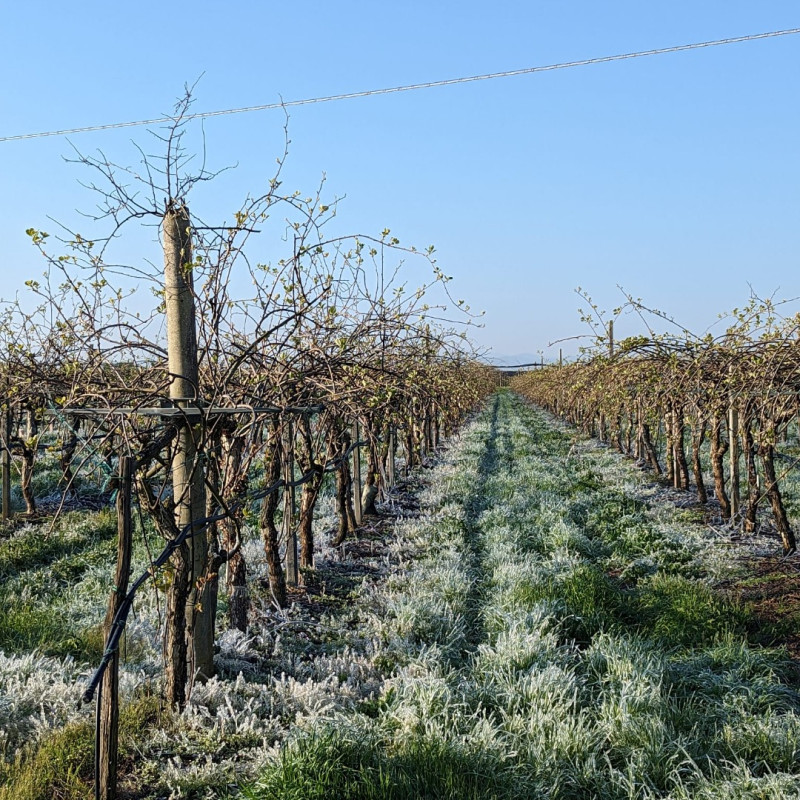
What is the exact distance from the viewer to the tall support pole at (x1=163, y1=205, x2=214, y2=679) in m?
3.83

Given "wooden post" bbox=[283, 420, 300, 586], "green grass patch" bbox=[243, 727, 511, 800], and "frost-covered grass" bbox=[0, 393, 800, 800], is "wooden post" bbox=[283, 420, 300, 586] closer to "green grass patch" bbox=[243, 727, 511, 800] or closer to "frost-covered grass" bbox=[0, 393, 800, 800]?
"frost-covered grass" bbox=[0, 393, 800, 800]

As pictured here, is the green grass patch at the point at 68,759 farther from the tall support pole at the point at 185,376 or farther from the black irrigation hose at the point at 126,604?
the tall support pole at the point at 185,376

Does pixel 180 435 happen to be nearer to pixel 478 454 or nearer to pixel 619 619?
pixel 619 619

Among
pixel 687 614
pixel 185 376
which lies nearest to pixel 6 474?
pixel 185 376

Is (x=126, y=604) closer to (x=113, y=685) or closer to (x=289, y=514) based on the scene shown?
(x=113, y=685)

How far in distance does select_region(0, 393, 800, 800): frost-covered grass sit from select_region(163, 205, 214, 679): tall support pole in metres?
0.59

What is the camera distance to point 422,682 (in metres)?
3.77

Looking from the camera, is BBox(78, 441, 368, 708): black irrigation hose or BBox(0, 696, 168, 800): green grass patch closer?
BBox(78, 441, 368, 708): black irrigation hose

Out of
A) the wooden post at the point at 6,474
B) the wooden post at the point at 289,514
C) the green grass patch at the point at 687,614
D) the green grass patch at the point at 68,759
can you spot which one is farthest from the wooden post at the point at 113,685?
the wooden post at the point at 6,474

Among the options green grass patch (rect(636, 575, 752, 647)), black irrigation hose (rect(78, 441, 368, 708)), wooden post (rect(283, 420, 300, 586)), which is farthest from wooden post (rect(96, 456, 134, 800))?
green grass patch (rect(636, 575, 752, 647))

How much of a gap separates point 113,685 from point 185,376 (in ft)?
5.52

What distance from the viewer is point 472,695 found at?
3.76 metres

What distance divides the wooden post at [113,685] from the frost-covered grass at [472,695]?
0.24m

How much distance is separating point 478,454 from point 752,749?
38.4 ft
